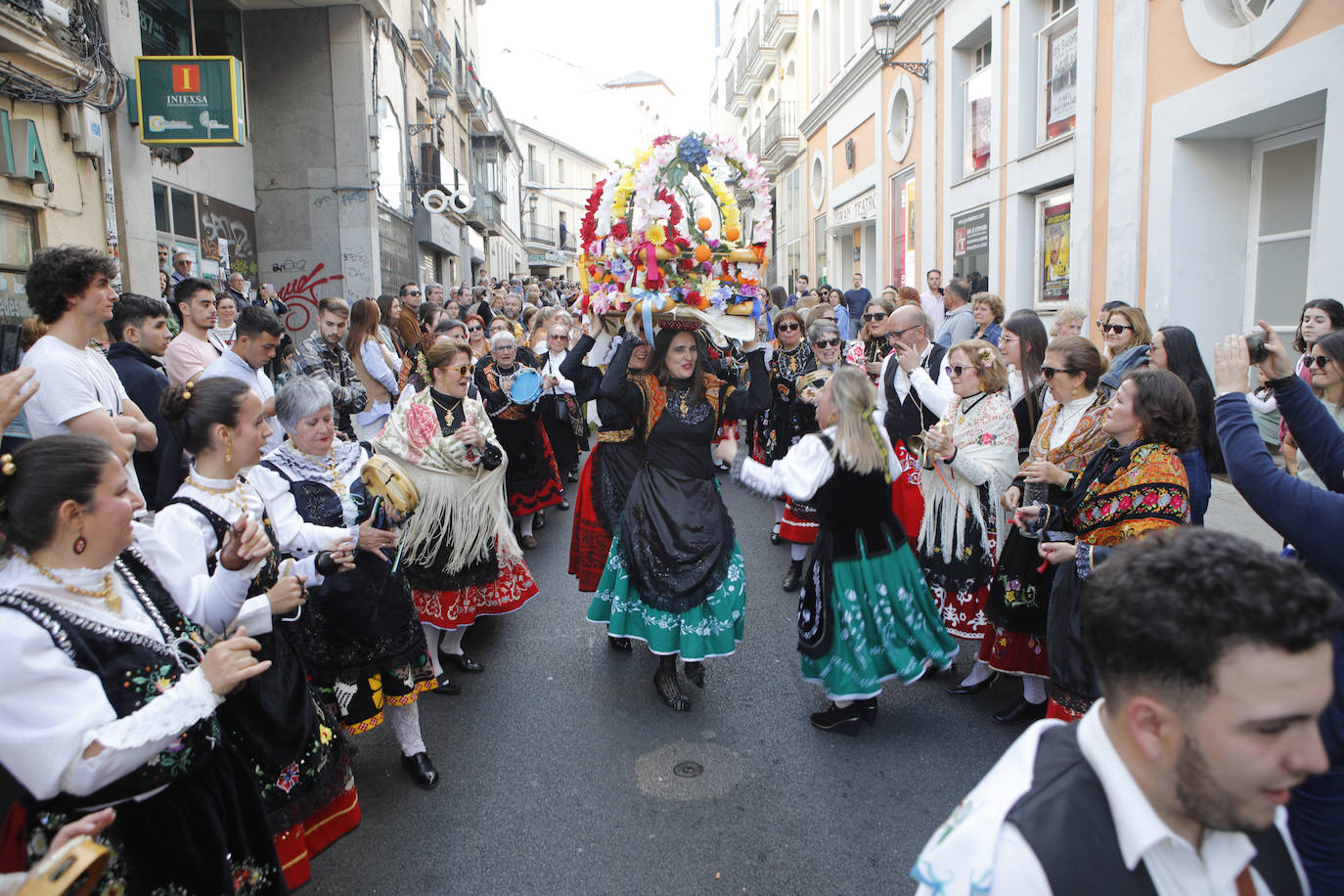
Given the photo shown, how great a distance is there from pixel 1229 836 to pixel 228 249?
14.2 metres

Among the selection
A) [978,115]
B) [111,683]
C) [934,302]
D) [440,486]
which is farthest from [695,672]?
[978,115]

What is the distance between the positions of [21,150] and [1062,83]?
36.1 feet

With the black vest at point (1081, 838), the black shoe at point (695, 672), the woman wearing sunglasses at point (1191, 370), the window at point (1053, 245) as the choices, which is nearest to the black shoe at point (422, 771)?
the black shoe at point (695, 672)

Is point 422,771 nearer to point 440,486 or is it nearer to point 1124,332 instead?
point 440,486

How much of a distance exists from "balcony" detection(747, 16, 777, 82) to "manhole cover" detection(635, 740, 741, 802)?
27.4 meters

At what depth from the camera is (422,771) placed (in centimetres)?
360

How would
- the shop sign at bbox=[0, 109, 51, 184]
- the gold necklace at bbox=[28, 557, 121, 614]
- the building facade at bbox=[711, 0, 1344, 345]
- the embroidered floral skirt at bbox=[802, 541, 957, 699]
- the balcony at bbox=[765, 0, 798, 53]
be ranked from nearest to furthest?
the gold necklace at bbox=[28, 557, 121, 614]
the embroidered floral skirt at bbox=[802, 541, 957, 699]
the shop sign at bbox=[0, 109, 51, 184]
the building facade at bbox=[711, 0, 1344, 345]
the balcony at bbox=[765, 0, 798, 53]

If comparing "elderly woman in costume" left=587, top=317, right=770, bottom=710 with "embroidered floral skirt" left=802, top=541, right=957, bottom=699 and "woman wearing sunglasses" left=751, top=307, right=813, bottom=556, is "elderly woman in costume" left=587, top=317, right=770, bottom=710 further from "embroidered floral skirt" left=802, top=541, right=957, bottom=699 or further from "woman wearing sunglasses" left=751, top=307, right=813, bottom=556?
"woman wearing sunglasses" left=751, top=307, right=813, bottom=556

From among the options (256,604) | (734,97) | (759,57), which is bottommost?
(256,604)

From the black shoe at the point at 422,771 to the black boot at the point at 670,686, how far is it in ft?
3.99

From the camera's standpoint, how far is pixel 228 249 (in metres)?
12.9

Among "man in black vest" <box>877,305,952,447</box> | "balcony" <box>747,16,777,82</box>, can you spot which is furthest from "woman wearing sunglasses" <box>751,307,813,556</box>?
"balcony" <box>747,16,777,82</box>

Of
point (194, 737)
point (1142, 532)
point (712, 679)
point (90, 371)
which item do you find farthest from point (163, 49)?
point (1142, 532)

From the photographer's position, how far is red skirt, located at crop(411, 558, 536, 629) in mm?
4707
